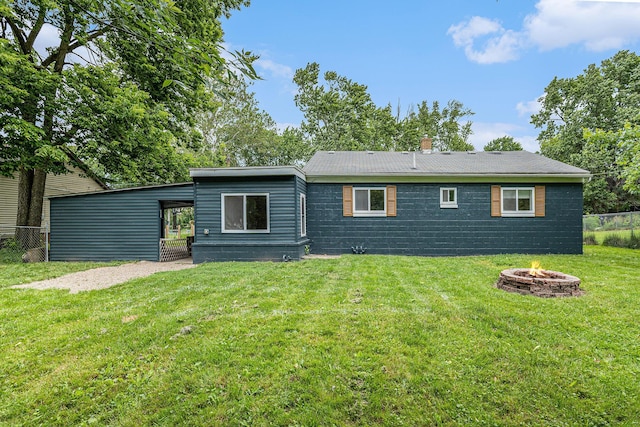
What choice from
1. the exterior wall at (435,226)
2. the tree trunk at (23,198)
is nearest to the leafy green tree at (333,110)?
the exterior wall at (435,226)

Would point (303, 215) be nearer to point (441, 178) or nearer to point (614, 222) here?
point (441, 178)

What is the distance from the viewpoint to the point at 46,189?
14.9 metres

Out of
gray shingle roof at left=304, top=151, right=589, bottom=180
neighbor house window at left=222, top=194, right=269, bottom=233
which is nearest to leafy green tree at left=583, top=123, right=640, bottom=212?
gray shingle roof at left=304, top=151, right=589, bottom=180

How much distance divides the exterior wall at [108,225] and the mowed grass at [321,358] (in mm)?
4768

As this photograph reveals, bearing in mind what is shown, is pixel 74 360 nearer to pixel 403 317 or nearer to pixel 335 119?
pixel 403 317

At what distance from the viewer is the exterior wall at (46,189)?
13391mm

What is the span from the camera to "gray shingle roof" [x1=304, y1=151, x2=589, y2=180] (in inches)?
396

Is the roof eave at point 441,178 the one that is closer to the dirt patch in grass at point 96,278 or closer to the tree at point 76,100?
the tree at point 76,100

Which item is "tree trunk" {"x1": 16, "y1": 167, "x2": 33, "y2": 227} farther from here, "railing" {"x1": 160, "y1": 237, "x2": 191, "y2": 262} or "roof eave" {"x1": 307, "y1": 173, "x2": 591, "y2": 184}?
"roof eave" {"x1": 307, "y1": 173, "x2": 591, "y2": 184}

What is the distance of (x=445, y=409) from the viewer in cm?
222

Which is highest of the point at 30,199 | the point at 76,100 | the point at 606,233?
the point at 76,100

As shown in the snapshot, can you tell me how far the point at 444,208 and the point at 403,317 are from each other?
7.33 m

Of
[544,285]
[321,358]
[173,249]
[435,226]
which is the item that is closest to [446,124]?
[435,226]

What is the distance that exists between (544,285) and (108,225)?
37.7 feet
